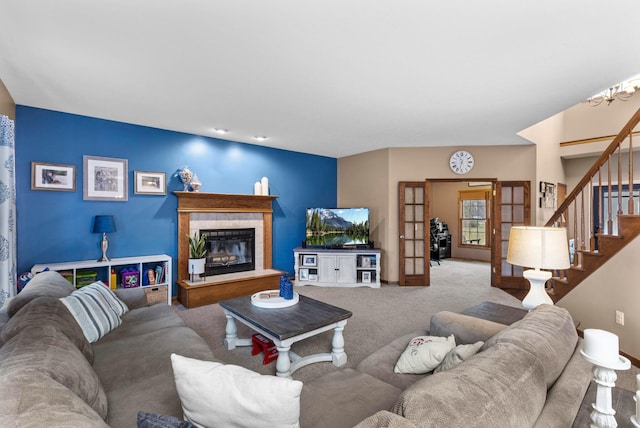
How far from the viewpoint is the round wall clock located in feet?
17.6

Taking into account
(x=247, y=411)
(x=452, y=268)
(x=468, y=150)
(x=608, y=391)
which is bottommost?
(x=452, y=268)

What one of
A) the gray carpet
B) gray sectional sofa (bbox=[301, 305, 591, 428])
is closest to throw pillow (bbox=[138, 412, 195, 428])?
gray sectional sofa (bbox=[301, 305, 591, 428])

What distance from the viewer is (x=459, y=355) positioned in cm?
153

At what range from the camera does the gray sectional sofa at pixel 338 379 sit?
0.84 metres

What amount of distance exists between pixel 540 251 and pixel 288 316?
6.21 feet

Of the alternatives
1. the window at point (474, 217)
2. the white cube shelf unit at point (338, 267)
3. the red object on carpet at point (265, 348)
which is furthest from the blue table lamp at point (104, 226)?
the window at point (474, 217)

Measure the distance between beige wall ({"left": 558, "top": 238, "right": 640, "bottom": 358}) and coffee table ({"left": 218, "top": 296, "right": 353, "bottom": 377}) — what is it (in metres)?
2.50

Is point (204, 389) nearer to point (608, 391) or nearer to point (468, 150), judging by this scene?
point (608, 391)

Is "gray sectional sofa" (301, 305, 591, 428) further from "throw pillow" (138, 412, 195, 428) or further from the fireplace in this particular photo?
the fireplace

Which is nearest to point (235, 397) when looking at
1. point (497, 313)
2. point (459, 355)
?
point (459, 355)

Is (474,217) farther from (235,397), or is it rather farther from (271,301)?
(235,397)

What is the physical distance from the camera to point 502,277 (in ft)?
17.3

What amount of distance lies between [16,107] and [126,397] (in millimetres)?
3739

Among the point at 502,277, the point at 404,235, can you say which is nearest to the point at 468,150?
the point at 404,235
